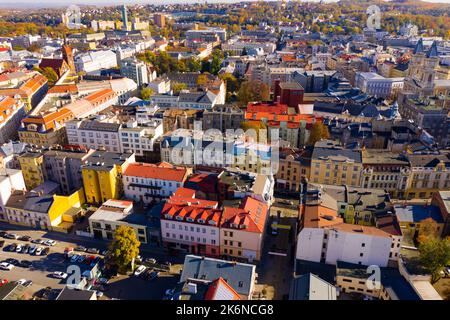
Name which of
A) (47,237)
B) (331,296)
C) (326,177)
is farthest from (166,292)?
(326,177)

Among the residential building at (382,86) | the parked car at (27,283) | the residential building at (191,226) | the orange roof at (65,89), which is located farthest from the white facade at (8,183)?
the residential building at (382,86)

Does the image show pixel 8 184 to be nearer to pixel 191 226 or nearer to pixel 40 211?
pixel 40 211

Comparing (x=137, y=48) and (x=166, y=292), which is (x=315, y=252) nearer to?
(x=166, y=292)

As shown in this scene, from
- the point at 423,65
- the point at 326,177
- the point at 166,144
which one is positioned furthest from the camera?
the point at 423,65

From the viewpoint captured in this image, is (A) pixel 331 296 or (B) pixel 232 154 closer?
(A) pixel 331 296

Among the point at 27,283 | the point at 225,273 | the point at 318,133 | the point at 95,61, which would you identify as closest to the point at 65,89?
the point at 95,61

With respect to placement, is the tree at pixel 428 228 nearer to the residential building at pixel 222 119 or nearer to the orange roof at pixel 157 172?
the orange roof at pixel 157 172
